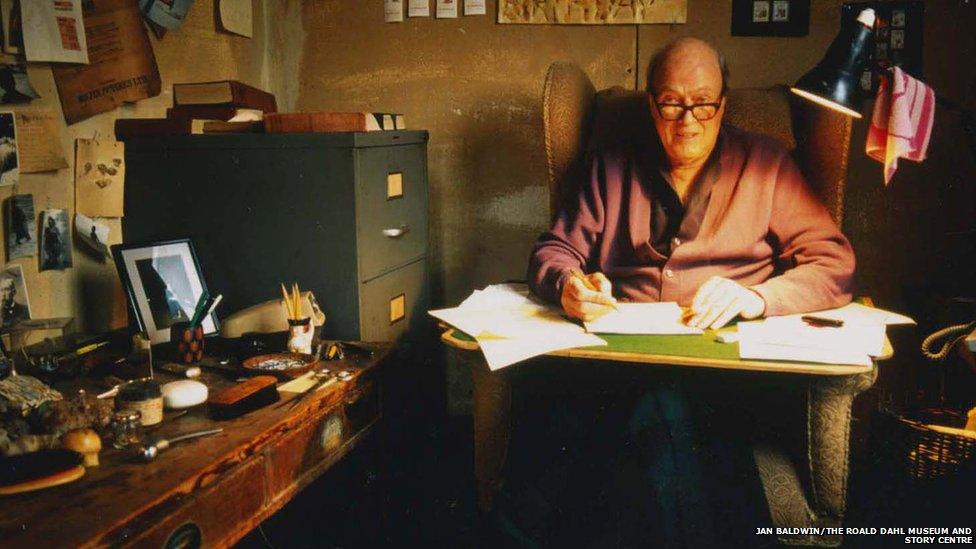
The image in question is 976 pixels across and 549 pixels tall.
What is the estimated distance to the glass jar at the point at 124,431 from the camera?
1286mm

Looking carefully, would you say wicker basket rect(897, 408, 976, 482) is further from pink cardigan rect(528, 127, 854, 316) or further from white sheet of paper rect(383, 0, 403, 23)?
white sheet of paper rect(383, 0, 403, 23)

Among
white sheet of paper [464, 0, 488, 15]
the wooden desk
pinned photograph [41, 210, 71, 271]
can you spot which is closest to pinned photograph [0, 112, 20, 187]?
pinned photograph [41, 210, 71, 271]

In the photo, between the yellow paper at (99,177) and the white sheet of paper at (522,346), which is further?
the yellow paper at (99,177)

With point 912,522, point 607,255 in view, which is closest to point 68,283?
→ point 607,255

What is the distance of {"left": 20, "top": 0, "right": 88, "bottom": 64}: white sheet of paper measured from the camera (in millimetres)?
1790

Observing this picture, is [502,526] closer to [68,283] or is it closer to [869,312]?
[869,312]

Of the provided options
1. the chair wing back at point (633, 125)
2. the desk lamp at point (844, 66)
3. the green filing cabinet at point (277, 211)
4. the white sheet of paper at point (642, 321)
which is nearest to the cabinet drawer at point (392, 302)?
the green filing cabinet at point (277, 211)

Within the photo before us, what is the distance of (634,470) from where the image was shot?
64.9 inches

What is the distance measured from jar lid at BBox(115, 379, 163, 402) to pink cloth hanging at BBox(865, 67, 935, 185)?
1.57 meters

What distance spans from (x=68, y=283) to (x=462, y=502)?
4.00 feet

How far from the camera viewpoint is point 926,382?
257cm

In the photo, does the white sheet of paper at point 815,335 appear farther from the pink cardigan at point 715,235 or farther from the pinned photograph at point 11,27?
the pinned photograph at point 11,27

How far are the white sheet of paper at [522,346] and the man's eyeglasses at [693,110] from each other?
69 cm

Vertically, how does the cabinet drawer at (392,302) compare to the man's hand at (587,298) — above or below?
below
